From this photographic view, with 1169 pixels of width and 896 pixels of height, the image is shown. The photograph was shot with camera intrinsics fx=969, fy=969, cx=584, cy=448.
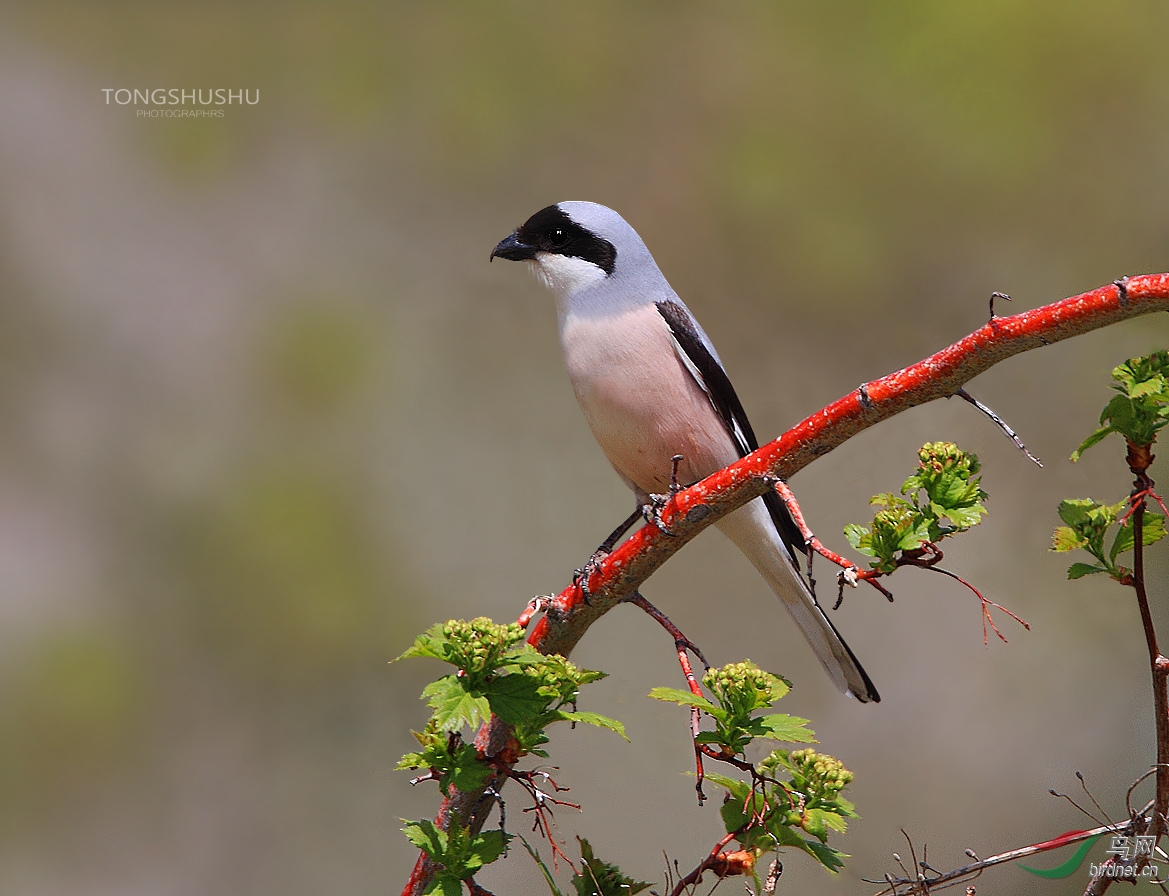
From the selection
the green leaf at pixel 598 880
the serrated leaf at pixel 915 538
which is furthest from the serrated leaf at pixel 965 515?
the green leaf at pixel 598 880

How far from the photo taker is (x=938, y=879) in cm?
68

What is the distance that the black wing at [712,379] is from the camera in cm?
135

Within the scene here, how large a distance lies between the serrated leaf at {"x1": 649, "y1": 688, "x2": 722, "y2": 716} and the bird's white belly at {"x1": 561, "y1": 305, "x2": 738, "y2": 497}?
0.66 m

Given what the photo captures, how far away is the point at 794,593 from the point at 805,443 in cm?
65

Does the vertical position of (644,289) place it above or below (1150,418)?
above

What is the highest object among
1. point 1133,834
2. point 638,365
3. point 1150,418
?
point 638,365

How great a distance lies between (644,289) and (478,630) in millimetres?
860

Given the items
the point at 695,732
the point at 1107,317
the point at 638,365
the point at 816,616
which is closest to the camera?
the point at 1107,317

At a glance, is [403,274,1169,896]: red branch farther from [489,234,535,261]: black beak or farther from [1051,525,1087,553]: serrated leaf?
[489,234,535,261]: black beak

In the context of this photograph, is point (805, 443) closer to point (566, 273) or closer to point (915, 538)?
point (915, 538)

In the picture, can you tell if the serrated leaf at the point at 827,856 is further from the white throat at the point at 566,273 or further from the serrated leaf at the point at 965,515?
the white throat at the point at 566,273

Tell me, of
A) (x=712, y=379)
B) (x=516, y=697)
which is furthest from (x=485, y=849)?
(x=712, y=379)

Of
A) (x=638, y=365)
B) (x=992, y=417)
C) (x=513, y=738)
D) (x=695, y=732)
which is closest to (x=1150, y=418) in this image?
(x=992, y=417)

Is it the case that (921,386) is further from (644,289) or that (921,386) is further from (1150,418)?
(644,289)
